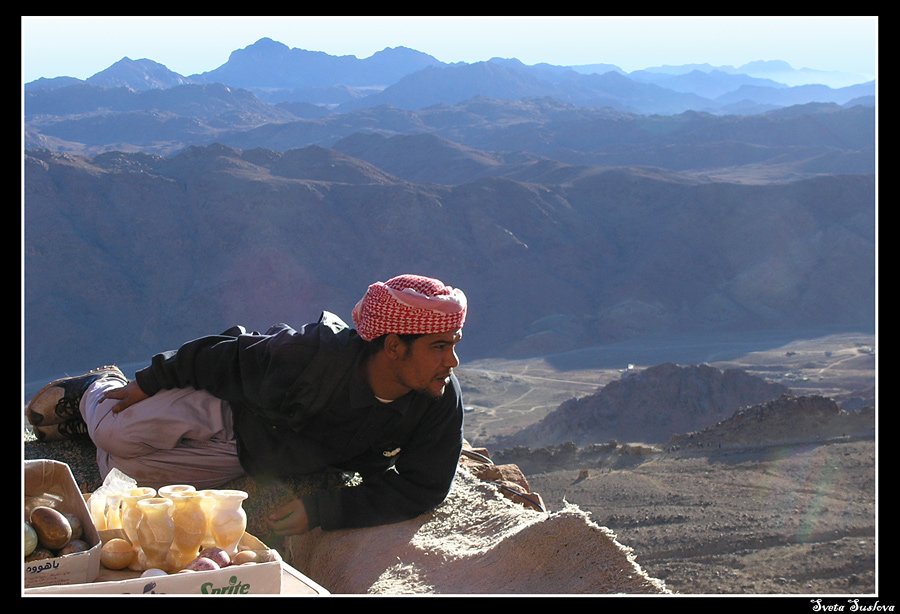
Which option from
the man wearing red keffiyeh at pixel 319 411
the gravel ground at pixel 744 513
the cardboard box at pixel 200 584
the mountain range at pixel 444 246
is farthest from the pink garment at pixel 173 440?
the mountain range at pixel 444 246

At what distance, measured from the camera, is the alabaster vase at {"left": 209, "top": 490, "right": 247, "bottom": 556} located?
1.85 metres

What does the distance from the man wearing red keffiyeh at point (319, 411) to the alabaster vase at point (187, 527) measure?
1.90 ft

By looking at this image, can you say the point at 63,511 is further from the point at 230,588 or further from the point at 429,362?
the point at 429,362

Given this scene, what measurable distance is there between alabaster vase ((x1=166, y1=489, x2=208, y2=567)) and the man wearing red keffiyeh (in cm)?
58

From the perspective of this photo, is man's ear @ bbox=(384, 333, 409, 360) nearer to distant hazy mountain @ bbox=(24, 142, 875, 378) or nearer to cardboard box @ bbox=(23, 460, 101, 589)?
cardboard box @ bbox=(23, 460, 101, 589)

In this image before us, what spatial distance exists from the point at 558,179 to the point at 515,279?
9.22 meters

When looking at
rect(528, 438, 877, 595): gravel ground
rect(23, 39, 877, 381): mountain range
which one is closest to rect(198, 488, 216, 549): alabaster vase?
rect(528, 438, 877, 595): gravel ground

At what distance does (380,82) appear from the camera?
4104 inches

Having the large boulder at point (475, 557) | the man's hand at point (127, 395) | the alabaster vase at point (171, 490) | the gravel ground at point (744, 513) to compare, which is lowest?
the gravel ground at point (744, 513)

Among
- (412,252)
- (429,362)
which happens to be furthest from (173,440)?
(412,252)

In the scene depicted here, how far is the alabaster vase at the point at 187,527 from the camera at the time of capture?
1.80 metres

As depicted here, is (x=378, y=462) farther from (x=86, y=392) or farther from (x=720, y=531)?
(x=720, y=531)

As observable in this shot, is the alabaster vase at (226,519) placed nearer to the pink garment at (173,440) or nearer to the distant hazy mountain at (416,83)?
the pink garment at (173,440)

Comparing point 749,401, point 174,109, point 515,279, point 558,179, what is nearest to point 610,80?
point 174,109
